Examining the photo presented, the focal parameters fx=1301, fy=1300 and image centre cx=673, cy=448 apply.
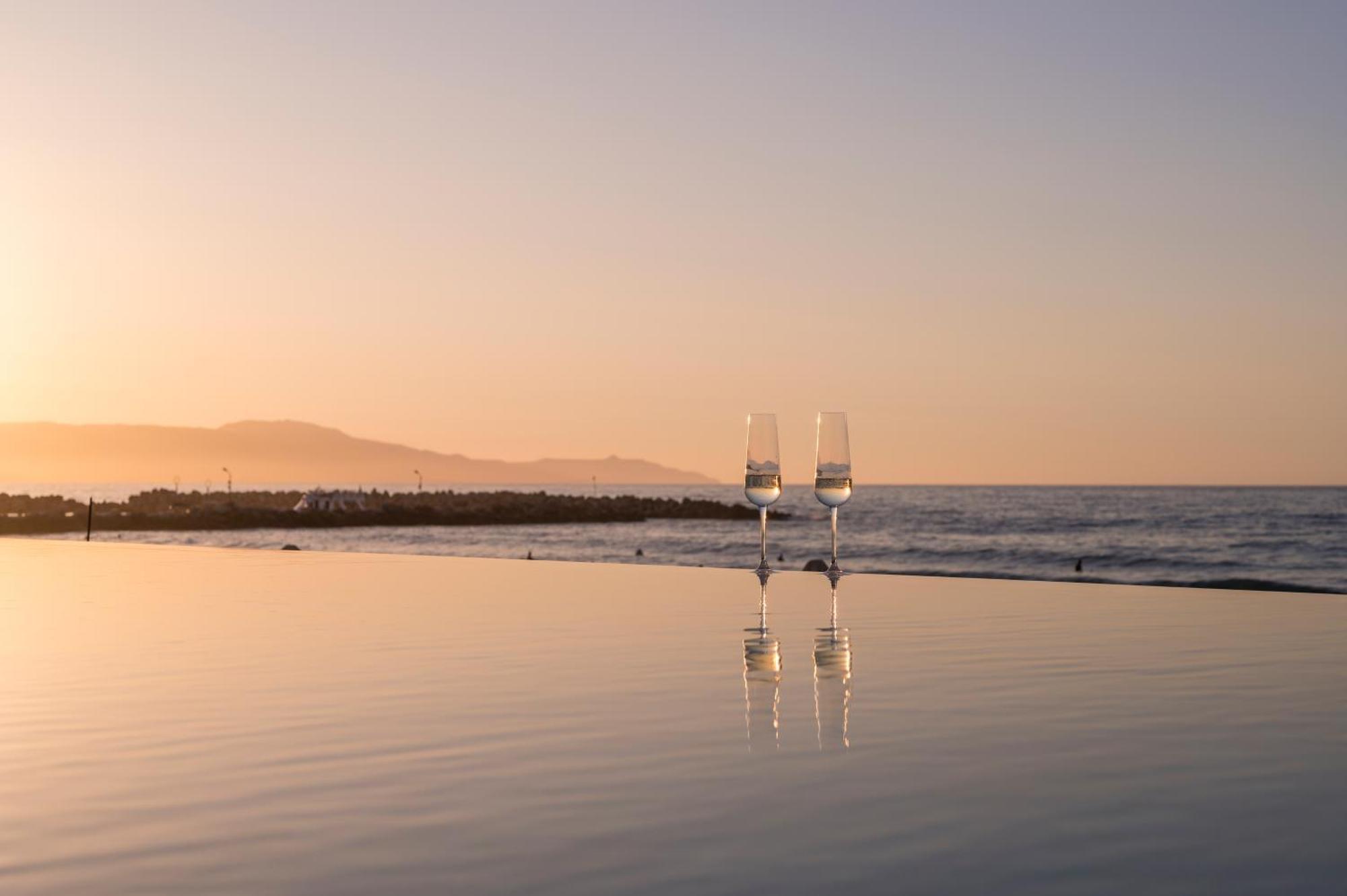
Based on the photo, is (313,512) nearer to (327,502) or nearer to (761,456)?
(327,502)

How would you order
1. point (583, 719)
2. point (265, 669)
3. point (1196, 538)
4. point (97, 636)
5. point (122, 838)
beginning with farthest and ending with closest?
point (1196, 538), point (97, 636), point (265, 669), point (583, 719), point (122, 838)

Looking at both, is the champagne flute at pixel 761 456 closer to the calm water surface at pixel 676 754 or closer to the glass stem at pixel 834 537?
the glass stem at pixel 834 537

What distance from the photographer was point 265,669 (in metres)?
5.14

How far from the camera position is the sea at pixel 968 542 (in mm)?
28297

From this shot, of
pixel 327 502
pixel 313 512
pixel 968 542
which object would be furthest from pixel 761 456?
pixel 327 502

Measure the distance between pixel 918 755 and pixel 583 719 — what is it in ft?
3.50

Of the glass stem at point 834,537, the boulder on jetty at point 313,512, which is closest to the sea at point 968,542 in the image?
the boulder on jetty at point 313,512

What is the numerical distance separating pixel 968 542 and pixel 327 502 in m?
38.8

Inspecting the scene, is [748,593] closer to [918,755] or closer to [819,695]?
[819,695]

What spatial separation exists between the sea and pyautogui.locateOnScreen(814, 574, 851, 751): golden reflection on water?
11.0m

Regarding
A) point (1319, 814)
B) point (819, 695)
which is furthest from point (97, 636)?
point (1319, 814)

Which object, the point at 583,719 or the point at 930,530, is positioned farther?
the point at 930,530

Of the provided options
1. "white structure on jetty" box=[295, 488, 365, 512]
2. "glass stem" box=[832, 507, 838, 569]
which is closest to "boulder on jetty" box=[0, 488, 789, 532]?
A: "white structure on jetty" box=[295, 488, 365, 512]

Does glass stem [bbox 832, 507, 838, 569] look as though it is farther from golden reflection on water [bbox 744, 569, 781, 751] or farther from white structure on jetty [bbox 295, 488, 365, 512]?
white structure on jetty [bbox 295, 488, 365, 512]
